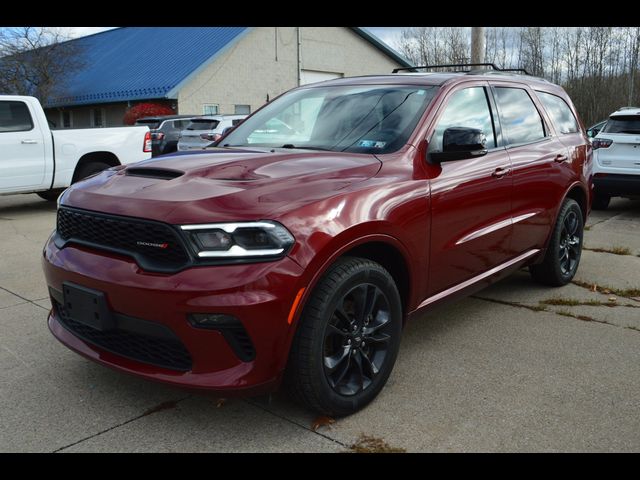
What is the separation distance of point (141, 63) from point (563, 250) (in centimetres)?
2344

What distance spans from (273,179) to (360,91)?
4.66 ft

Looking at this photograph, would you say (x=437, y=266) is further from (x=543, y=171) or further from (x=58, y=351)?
(x=58, y=351)

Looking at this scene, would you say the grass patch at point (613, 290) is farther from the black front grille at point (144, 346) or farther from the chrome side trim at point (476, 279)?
the black front grille at point (144, 346)

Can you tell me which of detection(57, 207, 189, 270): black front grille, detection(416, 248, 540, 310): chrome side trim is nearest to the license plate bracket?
detection(57, 207, 189, 270): black front grille

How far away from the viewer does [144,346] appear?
2840 millimetres

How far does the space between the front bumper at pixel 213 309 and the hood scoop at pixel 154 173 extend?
0.52m

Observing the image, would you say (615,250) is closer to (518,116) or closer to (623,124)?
(518,116)

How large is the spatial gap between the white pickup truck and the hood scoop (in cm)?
717

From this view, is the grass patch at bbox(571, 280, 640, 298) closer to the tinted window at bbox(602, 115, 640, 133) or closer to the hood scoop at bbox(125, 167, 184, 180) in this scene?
the hood scoop at bbox(125, 167, 184, 180)

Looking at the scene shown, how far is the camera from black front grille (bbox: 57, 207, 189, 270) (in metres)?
2.69

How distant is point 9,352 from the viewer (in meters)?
3.92

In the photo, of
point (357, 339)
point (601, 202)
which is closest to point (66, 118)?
point (601, 202)

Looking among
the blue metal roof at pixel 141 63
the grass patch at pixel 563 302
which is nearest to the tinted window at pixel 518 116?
the grass patch at pixel 563 302
